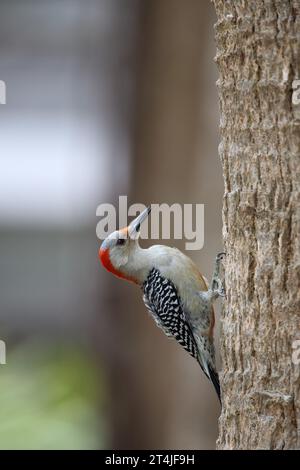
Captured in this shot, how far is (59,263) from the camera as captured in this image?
32.3ft

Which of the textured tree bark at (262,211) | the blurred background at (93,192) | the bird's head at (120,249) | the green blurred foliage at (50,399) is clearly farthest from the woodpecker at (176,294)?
the green blurred foliage at (50,399)

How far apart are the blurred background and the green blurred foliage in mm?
18

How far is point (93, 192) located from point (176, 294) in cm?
455

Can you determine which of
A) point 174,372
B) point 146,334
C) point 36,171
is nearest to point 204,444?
point 174,372

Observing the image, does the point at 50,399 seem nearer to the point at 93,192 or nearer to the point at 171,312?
the point at 93,192

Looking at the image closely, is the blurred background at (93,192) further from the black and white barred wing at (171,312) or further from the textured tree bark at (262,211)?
the textured tree bark at (262,211)

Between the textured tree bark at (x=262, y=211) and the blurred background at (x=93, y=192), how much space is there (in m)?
3.42

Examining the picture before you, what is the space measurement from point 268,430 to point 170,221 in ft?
13.5

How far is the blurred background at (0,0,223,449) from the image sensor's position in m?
7.62

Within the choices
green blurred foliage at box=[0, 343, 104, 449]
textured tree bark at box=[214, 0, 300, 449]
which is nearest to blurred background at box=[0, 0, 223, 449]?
green blurred foliage at box=[0, 343, 104, 449]

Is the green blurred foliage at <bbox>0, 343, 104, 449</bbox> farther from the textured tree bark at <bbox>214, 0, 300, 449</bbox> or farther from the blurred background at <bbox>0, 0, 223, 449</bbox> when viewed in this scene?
the textured tree bark at <bbox>214, 0, 300, 449</bbox>

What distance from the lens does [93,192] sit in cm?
922

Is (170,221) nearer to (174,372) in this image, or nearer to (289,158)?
(174,372)

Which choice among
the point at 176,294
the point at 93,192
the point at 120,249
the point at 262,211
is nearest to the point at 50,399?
the point at 93,192
